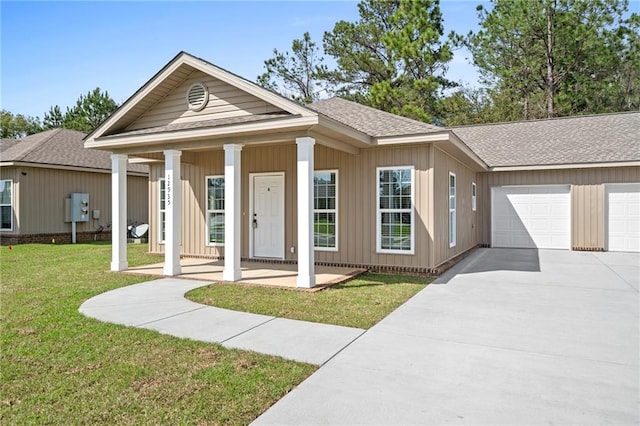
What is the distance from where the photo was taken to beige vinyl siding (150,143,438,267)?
8.56 metres

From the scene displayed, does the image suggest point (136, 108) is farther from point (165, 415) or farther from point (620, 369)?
point (620, 369)

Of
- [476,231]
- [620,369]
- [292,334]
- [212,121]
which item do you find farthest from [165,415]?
[476,231]

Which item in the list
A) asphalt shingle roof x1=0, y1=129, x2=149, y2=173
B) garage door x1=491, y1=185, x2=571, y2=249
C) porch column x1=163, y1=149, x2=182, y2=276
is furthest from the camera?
asphalt shingle roof x1=0, y1=129, x2=149, y2=173

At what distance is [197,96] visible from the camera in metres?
8.23

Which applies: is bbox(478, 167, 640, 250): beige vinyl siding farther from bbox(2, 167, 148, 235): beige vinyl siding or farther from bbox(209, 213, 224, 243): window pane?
bbox(2, 167, 148, 235): beige vinyl siding

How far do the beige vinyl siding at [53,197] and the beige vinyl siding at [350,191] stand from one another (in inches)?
309

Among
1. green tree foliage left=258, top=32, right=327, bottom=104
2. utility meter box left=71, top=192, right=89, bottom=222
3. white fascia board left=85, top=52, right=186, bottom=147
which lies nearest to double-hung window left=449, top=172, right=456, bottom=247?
white fascia board left=85, top=52, right=186, bottom=147

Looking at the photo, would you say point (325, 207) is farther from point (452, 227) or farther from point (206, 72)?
point (206, 72)

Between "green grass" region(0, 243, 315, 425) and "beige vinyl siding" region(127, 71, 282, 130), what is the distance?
4311 millimetres

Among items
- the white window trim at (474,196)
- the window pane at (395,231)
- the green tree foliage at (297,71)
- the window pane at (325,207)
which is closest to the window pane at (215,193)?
the window pane at (325,207)

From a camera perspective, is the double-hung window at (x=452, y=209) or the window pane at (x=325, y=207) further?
the double-hung window at (x=452, y=209)

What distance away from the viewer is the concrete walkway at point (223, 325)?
4223 mm

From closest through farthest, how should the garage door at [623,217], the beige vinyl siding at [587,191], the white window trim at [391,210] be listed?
the white window trim at [391,210]
the garage door at [623,217]
the beige vinyl siding at [587,191]

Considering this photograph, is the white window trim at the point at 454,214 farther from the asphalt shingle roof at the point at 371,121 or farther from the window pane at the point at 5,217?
the window pane at the point at 5,217
